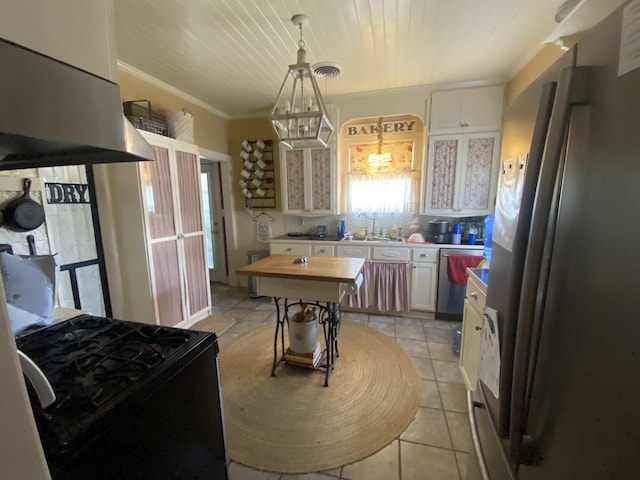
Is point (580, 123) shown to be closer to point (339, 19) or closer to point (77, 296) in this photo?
point (339, 19)

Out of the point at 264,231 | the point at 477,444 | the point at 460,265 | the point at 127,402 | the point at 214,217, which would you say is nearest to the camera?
the point at 127,402

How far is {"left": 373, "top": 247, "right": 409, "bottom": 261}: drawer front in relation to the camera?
3.22 meters

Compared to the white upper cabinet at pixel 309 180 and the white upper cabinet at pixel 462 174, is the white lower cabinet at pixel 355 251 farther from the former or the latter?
the white upper cabinet at pixel 462 174

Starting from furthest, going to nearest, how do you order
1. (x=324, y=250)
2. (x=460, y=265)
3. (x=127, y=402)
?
1. (x=324, y=250)
2. (x=460, y=265)
3. (x=127, y=402)

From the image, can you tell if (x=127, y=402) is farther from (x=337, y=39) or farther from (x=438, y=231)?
(x=438, y=231)

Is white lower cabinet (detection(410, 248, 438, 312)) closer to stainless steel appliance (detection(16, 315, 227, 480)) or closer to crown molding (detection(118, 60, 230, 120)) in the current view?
stainless steel appliance (detection(16, 315, 227, 480))

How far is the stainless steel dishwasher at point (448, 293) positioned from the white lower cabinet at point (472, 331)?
3.62ft

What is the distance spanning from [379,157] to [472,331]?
2.45 meters

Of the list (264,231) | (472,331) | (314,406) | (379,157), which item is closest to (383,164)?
(379,157)

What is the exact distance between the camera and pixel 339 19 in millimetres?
1957

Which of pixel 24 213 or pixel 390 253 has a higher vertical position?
pixel 24 213

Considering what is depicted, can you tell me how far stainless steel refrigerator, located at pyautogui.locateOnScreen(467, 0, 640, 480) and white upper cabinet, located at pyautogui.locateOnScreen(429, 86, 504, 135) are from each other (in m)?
2.72

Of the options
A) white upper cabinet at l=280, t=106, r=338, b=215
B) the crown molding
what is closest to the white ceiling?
the crown molding

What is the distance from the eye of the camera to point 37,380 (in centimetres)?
63
